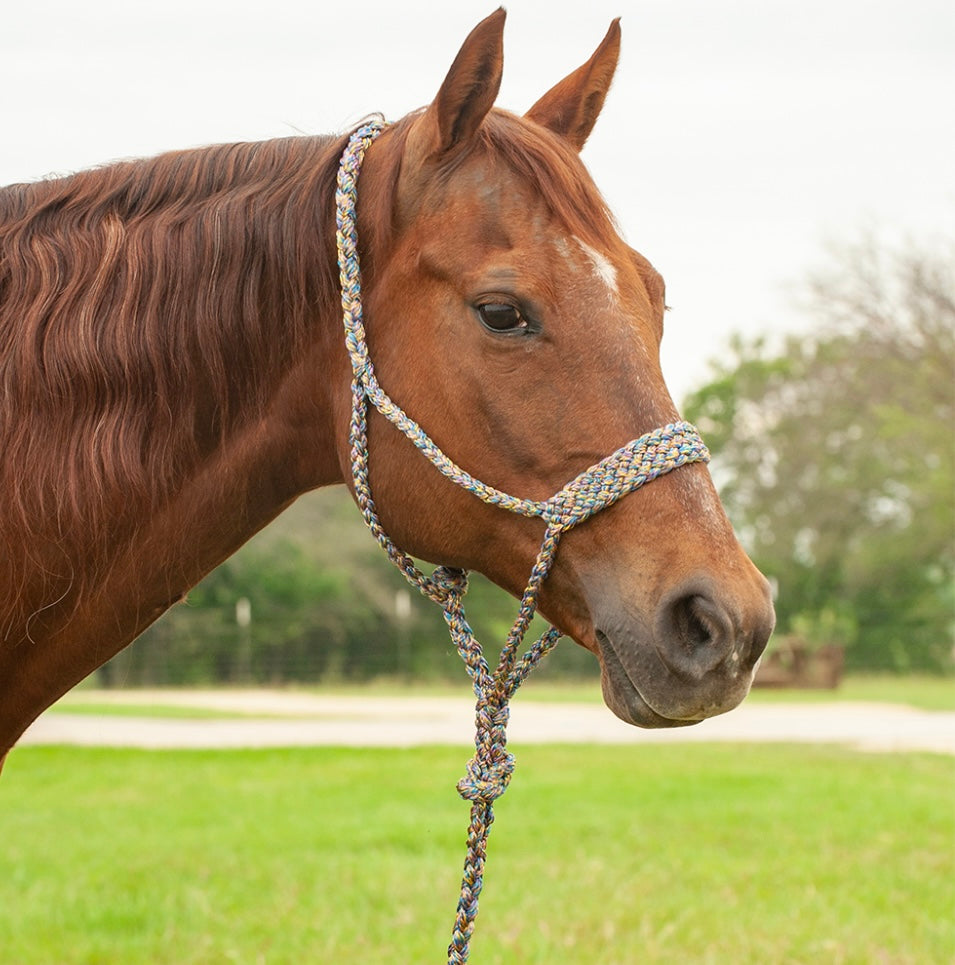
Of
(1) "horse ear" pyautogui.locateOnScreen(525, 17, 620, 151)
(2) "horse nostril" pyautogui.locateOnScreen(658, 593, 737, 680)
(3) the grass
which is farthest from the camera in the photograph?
(3) the grass

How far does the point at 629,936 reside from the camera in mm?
4797

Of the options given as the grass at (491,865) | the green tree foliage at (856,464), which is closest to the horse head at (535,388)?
the grass at (491,865)

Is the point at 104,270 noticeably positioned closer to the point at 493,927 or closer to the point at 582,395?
the point at 582,395

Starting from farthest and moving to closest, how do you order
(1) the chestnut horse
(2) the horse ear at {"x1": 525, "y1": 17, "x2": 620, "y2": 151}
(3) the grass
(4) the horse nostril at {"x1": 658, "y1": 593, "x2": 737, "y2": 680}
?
(3) the grass → (2) the horse ear at {"x1": 525, "y1": 17, "x2": 620, "y2": 151} → (1) the chestnut horse → (4) the horse nostril at {"x1": 658, "y1": 593, "x2": 737, "y2": 680}

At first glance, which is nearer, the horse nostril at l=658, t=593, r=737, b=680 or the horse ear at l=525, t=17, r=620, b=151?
the horse nostril at l=658, t=593, r=737, b=680

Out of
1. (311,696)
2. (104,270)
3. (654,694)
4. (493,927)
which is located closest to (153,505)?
(104,270)

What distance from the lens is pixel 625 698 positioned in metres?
2.00

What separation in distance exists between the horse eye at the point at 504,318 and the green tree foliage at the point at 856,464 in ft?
70.5

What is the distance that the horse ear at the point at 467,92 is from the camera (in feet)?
7.09

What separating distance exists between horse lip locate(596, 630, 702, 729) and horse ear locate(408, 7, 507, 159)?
40.3 inches

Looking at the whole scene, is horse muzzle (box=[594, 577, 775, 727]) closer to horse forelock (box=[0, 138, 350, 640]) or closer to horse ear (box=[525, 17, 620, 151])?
horse forelock (box=[0, 138, 350, 640])

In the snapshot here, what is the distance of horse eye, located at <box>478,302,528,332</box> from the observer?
84.4 inches

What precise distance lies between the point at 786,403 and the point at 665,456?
31832mm

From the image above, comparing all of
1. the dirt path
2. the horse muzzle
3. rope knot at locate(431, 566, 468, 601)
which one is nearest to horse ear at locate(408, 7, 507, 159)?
rope knot at locate(431, 566, 468, 601)
